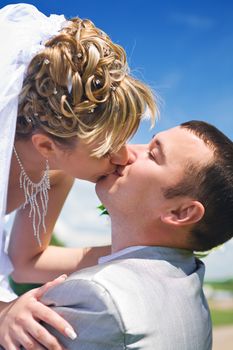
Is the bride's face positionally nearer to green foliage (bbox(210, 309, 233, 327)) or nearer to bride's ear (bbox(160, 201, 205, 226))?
bride's ear (bbox(160, 201, 205, 226))

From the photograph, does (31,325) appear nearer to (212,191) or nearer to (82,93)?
(212,191)

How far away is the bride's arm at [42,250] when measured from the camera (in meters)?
4.88

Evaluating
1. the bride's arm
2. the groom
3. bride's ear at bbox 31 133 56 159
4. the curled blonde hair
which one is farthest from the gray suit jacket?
the bride's arm

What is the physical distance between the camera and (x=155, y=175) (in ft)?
11.3

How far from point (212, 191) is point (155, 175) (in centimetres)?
31

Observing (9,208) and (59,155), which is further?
(9,208)

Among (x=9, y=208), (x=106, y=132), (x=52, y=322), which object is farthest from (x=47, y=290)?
(x=9, y=208)

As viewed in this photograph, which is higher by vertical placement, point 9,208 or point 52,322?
point 52,322

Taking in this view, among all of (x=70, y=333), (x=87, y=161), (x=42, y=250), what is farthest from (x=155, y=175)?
(x=42, y=250)

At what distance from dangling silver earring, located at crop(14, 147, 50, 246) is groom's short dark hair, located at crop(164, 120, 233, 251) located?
1268 mm

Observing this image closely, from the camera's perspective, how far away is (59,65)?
12.0ft

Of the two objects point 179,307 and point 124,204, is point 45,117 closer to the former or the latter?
point 124,204

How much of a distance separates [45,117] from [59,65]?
332 millimetres

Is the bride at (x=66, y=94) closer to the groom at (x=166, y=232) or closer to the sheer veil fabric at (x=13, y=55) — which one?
the sheer veil fabric at (x=13, y=55)
